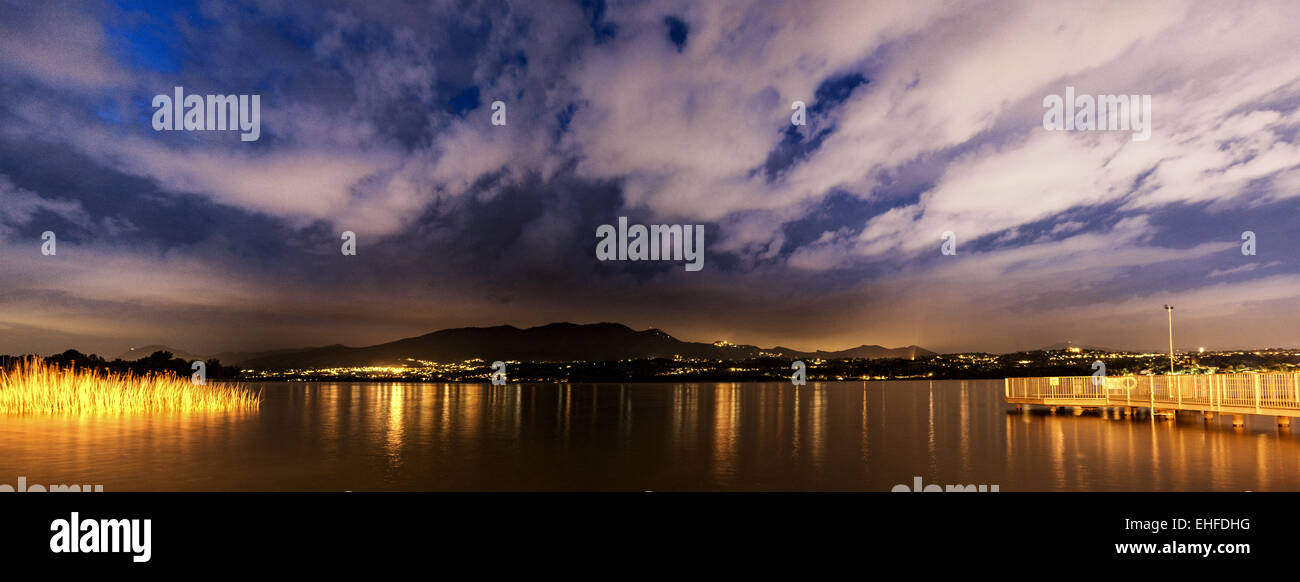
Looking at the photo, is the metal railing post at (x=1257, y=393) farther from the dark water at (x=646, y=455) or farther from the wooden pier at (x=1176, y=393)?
the dark water at (x=646, y=455)

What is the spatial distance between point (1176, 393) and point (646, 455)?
2751 centimetres

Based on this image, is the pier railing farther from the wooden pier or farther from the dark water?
the dark water

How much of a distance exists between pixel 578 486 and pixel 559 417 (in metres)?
27.3

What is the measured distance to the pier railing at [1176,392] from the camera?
86.9 ft

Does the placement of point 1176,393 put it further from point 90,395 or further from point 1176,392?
point 90,395

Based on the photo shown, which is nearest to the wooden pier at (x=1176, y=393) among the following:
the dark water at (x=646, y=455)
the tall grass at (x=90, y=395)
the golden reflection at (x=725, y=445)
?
the dark water at (x=646, y=455)

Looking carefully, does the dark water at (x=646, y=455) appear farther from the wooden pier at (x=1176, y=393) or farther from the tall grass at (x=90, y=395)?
the tall grass at (x=90, y=395)

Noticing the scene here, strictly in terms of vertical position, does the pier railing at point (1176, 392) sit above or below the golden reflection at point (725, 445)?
above

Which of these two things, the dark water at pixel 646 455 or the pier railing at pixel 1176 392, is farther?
the pier railing at pixel 1176 392

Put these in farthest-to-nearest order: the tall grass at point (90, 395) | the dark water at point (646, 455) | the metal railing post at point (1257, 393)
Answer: the tall grass at point (90, 395) < the metal railing post at point (1257, 393) < the dark water at point (646, 455)

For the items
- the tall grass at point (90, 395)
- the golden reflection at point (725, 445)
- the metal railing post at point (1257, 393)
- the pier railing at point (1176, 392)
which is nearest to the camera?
the golden reflection at point (725, 445)

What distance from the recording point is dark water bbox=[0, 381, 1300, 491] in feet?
60.3

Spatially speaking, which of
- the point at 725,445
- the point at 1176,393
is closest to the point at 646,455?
the point at 725,445

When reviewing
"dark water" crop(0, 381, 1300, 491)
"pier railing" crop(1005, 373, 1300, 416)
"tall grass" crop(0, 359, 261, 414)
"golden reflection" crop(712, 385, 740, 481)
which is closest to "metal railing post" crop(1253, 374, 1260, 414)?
"pier railing" crop(1005, 373, 1300, 416)
